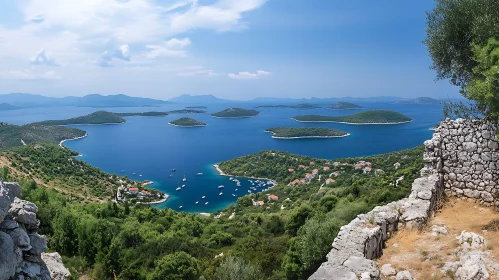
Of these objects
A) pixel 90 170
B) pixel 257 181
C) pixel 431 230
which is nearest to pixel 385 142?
pixel 257 181

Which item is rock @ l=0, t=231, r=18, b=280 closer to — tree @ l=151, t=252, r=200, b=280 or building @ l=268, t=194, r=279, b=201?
tree @ l=151, t=252, r=200, b=280

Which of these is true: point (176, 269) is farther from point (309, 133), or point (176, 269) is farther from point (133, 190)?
point (309, 133)

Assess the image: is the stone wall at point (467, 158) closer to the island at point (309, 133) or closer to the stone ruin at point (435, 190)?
the stone ruin at point (435, 190)

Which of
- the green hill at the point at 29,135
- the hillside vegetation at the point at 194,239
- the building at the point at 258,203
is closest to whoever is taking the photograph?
the hillside vegetation at the point at 194,239

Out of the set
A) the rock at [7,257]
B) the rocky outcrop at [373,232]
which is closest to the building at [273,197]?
the rocky outcrop at [373,232]

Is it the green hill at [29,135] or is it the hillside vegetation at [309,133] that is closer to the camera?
the green hill at [29,135]

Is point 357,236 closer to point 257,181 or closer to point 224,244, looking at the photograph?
point 224,244

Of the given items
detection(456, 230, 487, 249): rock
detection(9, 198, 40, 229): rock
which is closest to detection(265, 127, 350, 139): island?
detection(456, 230, 487, 249): rock
